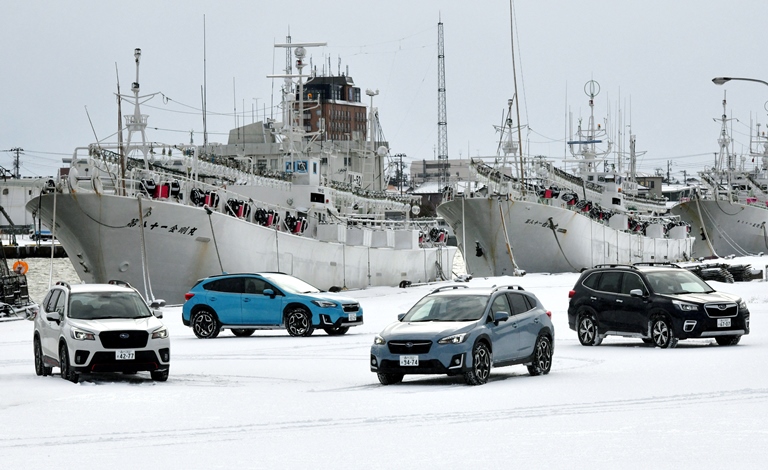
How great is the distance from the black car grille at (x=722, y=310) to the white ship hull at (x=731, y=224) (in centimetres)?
7663

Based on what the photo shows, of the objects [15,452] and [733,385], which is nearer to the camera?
[15,452]

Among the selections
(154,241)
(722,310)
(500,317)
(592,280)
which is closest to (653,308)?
(722,310)

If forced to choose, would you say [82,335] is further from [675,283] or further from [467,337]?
[675,283]

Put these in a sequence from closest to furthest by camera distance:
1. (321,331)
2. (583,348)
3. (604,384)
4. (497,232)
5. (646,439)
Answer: (646,439), (604,384), (583,348), (321,331), (497,232)

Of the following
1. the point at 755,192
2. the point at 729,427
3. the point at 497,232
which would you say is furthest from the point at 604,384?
the point at 755,192

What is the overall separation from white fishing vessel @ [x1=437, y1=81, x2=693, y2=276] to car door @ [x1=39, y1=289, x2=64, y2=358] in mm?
41950

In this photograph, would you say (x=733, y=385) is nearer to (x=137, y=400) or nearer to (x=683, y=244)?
(x=137, y=400)

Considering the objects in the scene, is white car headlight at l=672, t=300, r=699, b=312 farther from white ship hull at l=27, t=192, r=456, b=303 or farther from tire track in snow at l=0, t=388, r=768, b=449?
white ship hull at l=27, t=192, r=456, b=303

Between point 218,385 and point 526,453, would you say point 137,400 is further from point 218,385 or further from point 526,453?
point 526,453

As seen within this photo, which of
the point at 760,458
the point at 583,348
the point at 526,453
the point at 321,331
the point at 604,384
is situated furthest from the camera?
the point at 321,331

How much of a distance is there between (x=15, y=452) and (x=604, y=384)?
27.3 ft

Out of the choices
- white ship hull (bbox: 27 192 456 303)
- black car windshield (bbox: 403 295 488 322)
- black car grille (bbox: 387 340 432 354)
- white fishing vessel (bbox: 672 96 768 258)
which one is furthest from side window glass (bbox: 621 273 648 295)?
white fishing vessel (bbox: 672 96 768 258)

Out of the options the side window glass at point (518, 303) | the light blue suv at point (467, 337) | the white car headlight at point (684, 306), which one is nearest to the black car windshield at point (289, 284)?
the white car headlight at point (684, 306)

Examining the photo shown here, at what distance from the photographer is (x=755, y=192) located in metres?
106
